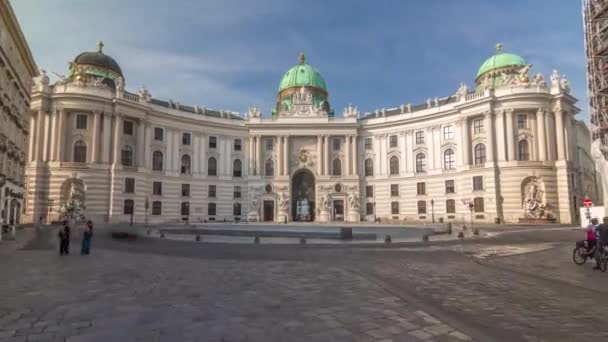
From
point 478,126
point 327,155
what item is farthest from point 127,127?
point 478,126

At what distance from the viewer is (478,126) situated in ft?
180

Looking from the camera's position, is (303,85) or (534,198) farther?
(303,85)

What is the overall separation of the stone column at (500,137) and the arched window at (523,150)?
2311 millimetres

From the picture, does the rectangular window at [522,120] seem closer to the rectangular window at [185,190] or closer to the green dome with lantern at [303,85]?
the green dome with lantern at [303,85]

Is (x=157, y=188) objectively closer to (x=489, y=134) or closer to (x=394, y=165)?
(x=394, y=165)

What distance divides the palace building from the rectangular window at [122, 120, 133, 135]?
6.4 inches

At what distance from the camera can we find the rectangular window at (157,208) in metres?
55.8

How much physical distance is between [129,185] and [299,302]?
52.2 meters

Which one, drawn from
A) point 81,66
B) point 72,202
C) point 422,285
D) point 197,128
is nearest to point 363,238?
point 422,285

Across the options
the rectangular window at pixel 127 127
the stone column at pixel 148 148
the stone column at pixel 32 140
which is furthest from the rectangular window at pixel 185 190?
the stone column at pixel 32 140

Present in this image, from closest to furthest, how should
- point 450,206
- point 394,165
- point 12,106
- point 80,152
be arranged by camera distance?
point 12,106 → point 80,152 → point 450,206 → point 394,165

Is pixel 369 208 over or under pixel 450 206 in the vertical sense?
under

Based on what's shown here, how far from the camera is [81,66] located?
179 ft

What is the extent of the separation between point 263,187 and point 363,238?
40.0 metres
